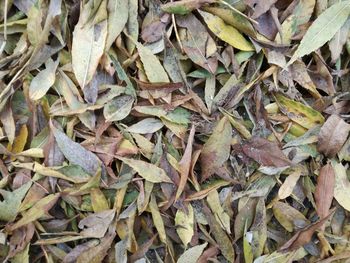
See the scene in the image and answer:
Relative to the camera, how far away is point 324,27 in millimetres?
854

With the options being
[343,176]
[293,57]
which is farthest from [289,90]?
[343,176]

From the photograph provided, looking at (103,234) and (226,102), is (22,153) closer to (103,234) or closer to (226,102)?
(103,234)

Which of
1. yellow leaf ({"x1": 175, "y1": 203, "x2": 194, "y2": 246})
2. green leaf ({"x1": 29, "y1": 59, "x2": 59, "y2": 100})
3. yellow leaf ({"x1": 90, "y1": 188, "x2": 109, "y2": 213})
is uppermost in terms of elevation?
green leaf ({"x1": 29, "y1": 59, "x2": 59, "y2": 100})

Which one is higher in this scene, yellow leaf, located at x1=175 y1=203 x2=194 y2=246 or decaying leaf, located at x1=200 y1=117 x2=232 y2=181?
decaying leaf, located at x1=200 y1=117 x2=232 y2=181

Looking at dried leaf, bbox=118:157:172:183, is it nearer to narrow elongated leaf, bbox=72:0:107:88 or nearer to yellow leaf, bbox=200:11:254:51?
narrow elongated leaf, bbox=72:0:107:88

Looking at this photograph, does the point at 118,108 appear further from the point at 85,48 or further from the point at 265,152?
the point at 265,152

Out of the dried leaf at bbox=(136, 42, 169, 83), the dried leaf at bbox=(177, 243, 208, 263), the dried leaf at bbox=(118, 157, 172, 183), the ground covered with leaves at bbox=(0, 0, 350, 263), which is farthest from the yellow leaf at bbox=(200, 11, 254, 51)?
the dried leaf at bbox=(177, 243, 208, 263)

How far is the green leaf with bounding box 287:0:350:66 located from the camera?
0.85m

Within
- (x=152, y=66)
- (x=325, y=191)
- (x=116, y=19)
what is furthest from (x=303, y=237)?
(x=116, y=19)

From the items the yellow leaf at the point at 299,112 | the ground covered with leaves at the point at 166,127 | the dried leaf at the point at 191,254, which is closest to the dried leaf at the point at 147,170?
the ground covered with leaves at the point at 166,127

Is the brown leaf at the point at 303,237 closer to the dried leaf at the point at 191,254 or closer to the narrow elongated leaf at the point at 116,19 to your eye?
the dried leaf at the point at 191,254

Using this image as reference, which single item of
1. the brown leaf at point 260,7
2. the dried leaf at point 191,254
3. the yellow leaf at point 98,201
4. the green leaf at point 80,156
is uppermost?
the brown leaf at point 260,7

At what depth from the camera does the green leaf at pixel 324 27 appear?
0.85 metres

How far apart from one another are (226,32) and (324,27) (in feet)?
0.57
